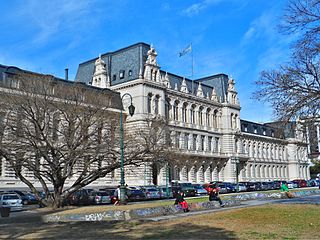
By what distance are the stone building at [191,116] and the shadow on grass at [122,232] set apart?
3785cm

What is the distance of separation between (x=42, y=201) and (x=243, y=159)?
7136 cm

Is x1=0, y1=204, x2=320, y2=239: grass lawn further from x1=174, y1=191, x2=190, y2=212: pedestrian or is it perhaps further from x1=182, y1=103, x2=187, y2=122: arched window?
x1=182, y1=103, x2=187, y2=122: arched window

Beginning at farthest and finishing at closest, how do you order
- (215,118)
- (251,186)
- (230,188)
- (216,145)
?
1. (215,118)
2. (216,145)
3. (251,186)
4. (230,188)

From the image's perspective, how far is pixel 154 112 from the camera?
74562 mm

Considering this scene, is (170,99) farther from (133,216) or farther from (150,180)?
(133,216)

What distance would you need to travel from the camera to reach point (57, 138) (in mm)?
33219

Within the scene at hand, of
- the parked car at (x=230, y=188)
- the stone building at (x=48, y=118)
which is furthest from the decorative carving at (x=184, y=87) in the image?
the stone building at (x=48, y=118)

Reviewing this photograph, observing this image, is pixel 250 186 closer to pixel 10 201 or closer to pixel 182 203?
pixel 10 201

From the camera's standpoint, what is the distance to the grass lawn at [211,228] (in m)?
14.7

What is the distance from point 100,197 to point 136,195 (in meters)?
5.87

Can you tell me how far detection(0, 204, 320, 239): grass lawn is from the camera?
1472 cm

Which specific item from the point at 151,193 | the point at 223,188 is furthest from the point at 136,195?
the point at 223,188

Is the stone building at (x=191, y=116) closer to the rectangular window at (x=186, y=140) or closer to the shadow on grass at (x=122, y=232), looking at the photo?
the rectangular window at (x=186, y=140)

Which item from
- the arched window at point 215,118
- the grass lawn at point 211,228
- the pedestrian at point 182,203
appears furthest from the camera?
the arched window at point 215,118
